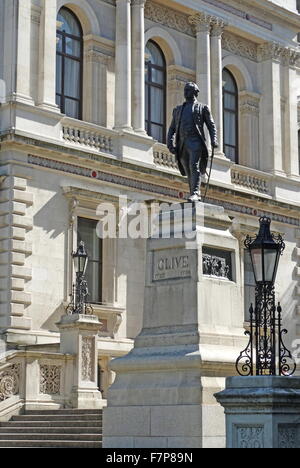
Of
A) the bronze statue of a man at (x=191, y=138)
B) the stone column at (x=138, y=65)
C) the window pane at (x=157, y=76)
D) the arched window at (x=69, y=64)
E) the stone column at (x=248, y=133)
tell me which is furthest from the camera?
the stone column at (x=248, y=133)

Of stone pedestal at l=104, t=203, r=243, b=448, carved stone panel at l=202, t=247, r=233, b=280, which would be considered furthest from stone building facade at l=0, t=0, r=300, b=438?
carved stone panel at l=202, t=247, r=233, b=280

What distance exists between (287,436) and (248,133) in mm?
26858

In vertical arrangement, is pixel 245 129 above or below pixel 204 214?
above

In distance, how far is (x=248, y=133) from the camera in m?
38.7

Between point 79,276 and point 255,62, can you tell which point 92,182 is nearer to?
point 79,276

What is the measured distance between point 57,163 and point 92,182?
1400 mm

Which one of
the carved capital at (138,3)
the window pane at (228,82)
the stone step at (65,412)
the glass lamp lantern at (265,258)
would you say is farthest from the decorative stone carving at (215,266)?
the window pane at (228,82)

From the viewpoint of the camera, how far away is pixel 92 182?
31.2 metres

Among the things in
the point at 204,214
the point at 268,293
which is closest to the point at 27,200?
the point at 204,214

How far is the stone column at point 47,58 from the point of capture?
3045cm

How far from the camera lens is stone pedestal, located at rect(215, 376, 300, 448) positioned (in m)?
12.6

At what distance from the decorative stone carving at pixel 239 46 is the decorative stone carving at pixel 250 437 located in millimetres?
26586

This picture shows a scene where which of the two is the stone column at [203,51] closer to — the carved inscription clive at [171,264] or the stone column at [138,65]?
the stone column at [138,65]
